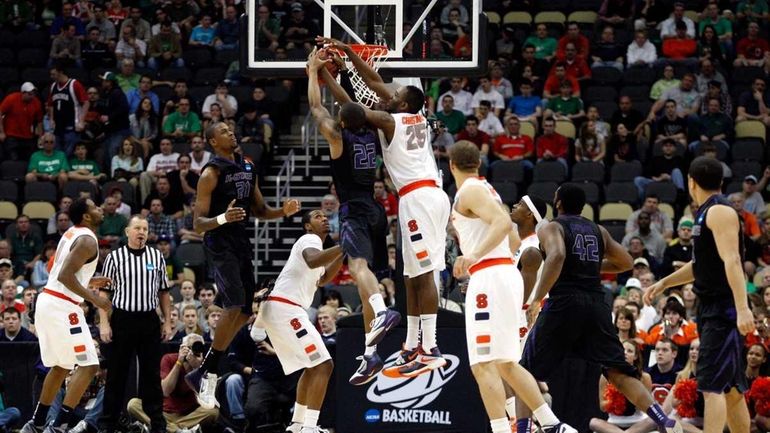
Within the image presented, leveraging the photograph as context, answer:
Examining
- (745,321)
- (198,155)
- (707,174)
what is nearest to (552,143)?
(198,155)

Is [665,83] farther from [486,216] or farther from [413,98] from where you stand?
[486,216]

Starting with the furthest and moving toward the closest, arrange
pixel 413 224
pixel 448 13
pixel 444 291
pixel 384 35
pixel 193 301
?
1. pixel 448 13
2. pixel 193 301
3. pixel 444 291
4. pixel 384 35
5. pixel 413 224

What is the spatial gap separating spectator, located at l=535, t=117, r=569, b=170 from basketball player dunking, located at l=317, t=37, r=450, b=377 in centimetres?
932

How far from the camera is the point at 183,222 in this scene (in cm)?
2017

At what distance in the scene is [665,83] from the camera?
71.1 feet

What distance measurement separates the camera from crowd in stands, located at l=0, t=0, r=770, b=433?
62.5 ft

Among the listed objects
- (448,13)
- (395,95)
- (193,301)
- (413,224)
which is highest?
(448,13)

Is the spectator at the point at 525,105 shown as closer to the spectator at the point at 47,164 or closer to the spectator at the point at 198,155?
the spectator at the point at 198,155

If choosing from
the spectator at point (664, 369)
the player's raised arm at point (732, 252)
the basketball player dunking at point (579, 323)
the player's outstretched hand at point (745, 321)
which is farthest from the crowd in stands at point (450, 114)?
the player's outstretched hand at point (745, 321)

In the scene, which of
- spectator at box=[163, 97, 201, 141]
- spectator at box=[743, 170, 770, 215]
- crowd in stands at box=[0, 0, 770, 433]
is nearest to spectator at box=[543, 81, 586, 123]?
crowd in stands at box=[0, 0, 770, 433]

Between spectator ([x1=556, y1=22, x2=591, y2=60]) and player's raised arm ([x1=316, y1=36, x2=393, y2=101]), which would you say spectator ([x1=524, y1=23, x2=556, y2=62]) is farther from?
player's raised arm ([x1=316, y1=36, x2=393, y2=101])

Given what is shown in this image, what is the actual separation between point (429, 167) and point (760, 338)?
4432mm

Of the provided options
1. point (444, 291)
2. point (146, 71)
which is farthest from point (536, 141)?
point (146, 71)

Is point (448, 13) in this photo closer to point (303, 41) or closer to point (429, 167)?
point (303, 41)
